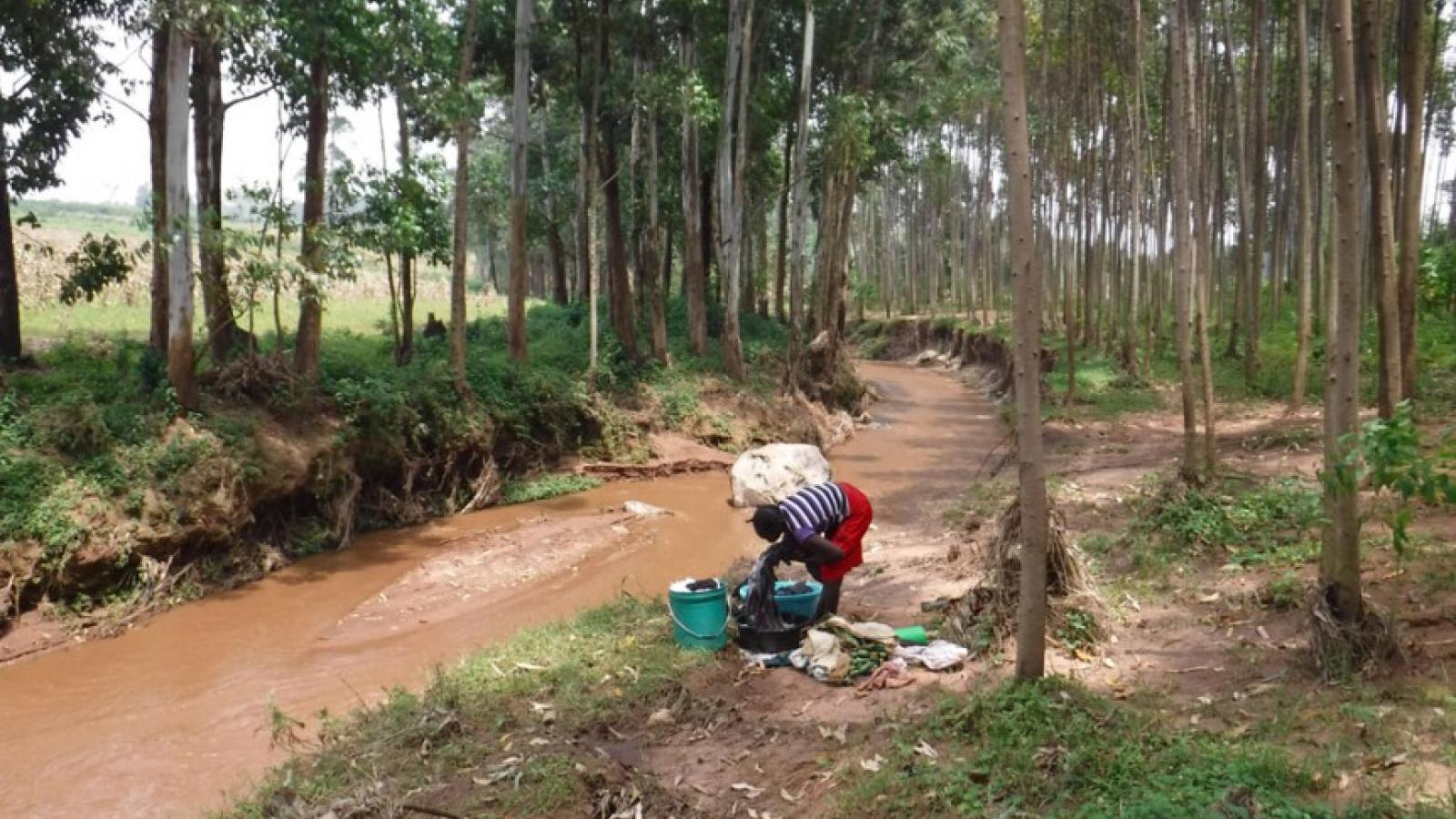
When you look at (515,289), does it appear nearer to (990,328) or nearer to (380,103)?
(380,103)

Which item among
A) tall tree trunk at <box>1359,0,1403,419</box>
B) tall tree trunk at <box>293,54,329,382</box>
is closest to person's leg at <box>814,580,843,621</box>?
tall tree trunk at <box>1359,0,1403,419</box>

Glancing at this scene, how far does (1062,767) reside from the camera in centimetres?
454

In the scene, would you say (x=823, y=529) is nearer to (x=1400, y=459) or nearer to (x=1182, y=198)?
(x=1400, y=459)

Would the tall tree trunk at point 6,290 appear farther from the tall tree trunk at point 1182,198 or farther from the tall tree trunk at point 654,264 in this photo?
the tall tree trunk at point 1182,198

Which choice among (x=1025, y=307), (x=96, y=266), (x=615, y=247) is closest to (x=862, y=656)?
(x=1025, y=307)

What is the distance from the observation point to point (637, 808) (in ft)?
16.3

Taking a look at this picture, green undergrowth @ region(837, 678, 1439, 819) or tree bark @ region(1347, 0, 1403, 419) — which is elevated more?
tree bark @ region(1347, 0, 1403, 419)

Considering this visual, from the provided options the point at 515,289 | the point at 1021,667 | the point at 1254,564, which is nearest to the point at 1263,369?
the point at 1254,564

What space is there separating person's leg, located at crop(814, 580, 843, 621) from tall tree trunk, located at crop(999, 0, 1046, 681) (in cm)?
207

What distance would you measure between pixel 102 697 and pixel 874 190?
1963 inches

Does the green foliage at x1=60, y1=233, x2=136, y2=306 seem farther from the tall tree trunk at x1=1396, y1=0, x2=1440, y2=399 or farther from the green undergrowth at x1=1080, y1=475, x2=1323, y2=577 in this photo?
the tall tree trunk at x1=1396, y1=0, x2=1440, y2=399

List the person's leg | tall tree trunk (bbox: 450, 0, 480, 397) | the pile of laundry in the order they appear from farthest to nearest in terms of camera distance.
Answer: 1. tall tree trunk (bbox: 450, 0, 480, 397)
2. the person's leg
3. the pile of laundry

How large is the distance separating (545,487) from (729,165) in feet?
30.1

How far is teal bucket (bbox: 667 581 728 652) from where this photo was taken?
6.98m
